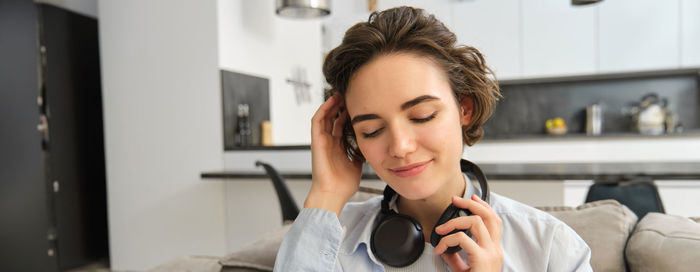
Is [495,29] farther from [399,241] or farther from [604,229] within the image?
[399,241]

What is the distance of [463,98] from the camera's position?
1.02m

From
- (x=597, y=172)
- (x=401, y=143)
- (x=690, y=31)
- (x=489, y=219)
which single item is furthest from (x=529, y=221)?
(x=690, y=31)

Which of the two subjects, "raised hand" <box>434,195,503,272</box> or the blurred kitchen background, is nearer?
"raised hand" <box>434,195,503,272</box>

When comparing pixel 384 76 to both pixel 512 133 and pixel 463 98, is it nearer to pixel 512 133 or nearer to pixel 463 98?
pixel 463 98

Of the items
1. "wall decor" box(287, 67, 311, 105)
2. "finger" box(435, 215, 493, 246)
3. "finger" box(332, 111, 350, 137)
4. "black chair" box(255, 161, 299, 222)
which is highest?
"wall decor" box(287, 67, 311, 105)

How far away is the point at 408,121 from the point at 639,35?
4024 mm

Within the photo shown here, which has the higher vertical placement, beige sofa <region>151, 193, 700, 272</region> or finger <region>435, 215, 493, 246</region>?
finger <region>435, 215, 493, 246</region>

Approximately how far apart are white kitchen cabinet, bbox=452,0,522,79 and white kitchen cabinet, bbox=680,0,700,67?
127cm

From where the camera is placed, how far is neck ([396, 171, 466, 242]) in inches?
40.1

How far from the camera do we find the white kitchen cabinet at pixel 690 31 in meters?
3.93

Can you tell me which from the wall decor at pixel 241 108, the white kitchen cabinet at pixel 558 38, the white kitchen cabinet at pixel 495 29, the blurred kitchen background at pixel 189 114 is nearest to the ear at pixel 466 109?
the blurred kitchen background at pixel 189 114

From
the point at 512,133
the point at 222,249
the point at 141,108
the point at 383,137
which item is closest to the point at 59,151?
the point at 141,108

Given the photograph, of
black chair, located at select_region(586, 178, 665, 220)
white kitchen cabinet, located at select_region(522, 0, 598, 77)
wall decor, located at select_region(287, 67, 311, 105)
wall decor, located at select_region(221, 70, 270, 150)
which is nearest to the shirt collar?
black chair, located at select_region(586, 178, 665, 220)

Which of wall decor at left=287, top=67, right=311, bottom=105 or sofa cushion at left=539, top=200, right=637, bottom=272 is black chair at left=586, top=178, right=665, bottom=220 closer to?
sofa cushion at left=539, top=200, right=637, bottom=272
